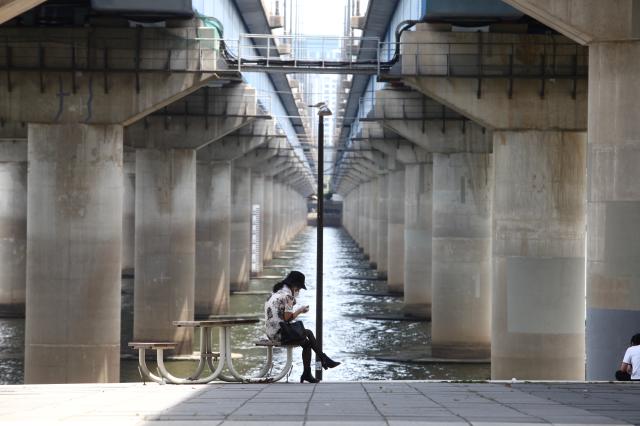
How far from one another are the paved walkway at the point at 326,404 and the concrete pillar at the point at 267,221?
80584 mm

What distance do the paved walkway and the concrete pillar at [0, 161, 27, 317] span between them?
40.4m

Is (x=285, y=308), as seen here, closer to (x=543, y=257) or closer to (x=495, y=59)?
(x=543, y=257)

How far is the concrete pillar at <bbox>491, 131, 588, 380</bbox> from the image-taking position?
31922mm

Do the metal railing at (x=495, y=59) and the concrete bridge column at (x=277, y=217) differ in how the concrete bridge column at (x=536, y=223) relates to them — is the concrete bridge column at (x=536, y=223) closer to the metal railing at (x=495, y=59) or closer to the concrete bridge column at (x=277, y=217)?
the metal railing at (x=495, y=59)

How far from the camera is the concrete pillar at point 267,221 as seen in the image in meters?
100

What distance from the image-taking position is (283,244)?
132 metres

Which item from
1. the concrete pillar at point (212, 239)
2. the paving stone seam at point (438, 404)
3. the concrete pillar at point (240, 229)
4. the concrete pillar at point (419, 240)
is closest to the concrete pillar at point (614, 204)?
the paving stone seam at point (438, 404)

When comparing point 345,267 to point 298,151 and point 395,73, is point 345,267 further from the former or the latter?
point 395,73

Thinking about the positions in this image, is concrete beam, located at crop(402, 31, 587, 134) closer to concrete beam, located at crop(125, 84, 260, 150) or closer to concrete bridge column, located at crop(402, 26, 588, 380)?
concrete bridge column, located at crop(402, 26, 588, 380)

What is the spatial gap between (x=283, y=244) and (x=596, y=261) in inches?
4364

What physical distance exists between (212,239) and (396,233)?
57.7 ft

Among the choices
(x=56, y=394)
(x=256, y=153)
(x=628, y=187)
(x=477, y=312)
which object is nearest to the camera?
(x=56, y=394)

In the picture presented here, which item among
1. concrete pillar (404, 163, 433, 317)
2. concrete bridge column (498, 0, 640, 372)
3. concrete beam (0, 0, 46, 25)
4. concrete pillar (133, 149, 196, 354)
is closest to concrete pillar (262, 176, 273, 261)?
concrete pillar (404, 163, 433, 317)

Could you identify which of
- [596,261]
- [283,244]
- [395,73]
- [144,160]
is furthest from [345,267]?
[596,261]
